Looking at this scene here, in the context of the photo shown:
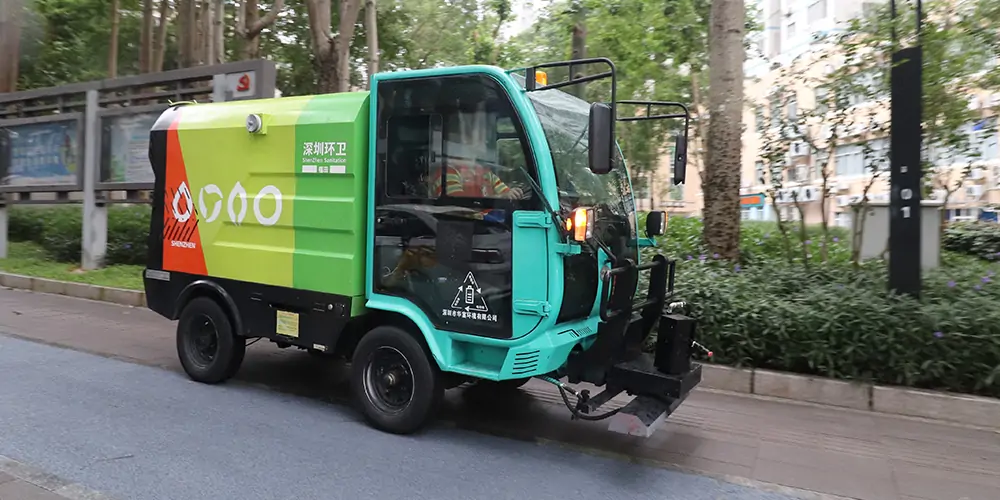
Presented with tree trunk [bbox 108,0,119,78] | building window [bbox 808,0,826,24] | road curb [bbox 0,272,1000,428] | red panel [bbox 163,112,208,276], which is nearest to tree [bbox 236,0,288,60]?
tree trunk [bbox 108,0,119,78]

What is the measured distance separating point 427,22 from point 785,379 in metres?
17.7

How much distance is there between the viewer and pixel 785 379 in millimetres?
6055

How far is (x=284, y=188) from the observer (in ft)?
18.0

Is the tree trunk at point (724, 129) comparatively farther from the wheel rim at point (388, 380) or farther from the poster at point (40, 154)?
the poster at point (40, 154)

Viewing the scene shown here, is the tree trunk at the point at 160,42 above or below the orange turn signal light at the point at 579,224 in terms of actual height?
above

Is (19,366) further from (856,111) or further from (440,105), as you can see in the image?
(856,111)

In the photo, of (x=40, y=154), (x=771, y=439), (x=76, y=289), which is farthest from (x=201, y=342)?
(x=40, y=154)

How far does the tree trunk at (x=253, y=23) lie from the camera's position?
13.5 metres

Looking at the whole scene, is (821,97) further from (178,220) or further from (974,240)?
(178,220)

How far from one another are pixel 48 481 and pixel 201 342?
236 cm

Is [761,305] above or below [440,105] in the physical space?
below

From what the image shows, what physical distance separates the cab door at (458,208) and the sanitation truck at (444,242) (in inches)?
0.4

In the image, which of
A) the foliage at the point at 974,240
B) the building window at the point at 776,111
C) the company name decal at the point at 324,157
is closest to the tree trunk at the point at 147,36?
the company name decal at the point at 324,157

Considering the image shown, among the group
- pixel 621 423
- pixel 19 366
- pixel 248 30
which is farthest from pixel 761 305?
pixel 248 30
